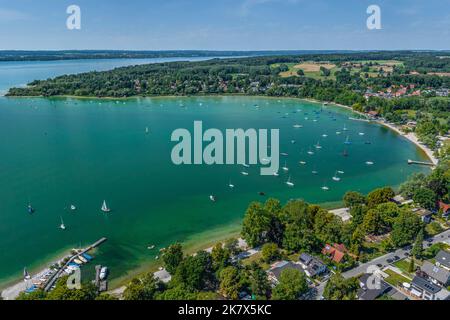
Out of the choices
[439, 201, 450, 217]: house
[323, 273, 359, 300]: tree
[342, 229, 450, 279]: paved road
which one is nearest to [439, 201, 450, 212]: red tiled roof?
[439, 201, 450, 217]: house

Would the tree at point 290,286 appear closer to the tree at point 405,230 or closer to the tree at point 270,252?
the tree at point 270,252

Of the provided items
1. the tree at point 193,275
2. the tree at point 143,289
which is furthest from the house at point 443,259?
the tree at point 143,289

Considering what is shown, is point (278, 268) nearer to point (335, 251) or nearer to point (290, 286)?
point (290, 286)

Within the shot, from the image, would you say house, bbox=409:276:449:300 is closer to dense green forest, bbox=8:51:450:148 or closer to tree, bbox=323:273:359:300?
tree, bbox=323:273:359:300

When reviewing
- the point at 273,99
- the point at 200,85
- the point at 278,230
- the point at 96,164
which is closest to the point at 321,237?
the point at 278,230

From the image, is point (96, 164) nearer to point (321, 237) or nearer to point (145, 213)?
point (145, 213)

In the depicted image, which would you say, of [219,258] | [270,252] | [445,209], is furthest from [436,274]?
[219,258]

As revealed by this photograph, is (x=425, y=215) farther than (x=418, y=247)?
Yes
